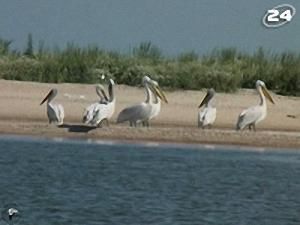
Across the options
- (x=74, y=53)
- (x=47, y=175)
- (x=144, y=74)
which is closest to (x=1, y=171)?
(x=47, y=175)

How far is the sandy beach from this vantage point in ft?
64.7

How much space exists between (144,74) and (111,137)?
21.0 feet

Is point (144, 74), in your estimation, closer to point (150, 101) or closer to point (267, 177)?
point (150, 101)

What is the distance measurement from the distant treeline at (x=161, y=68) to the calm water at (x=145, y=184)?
6.55m

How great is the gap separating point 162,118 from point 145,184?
699 cm

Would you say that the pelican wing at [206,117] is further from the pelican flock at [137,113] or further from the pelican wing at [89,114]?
the pelican wing at [89,114]

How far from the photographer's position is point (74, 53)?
28.2m

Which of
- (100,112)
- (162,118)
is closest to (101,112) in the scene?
(100,112)

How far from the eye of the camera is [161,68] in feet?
Result: 90.2

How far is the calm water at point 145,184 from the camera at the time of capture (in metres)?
12.6

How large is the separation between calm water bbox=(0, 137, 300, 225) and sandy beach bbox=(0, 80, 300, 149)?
373 mm

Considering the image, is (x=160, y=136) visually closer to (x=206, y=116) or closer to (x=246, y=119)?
(x=206, y=116)

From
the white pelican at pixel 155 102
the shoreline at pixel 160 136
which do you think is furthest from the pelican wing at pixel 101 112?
the white pelican at pixel 155 102

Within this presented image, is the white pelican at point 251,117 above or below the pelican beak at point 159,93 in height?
below
